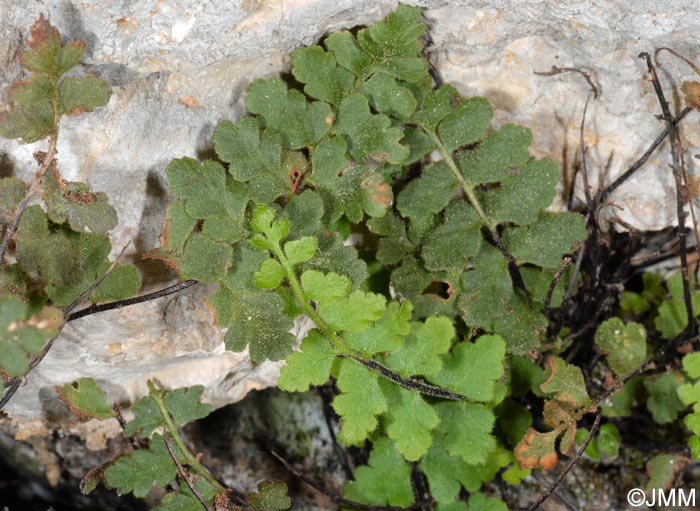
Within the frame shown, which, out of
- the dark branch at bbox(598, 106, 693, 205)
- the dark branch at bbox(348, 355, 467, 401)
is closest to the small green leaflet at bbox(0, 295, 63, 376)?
the dark branch at bbox(348, 355, 467, 401)

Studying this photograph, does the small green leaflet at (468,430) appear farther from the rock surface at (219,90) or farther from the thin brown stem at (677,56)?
the thin brown stem at (677,56)

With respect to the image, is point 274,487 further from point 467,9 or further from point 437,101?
point 467,9

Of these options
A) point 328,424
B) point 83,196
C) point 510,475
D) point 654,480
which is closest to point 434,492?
point 510,475

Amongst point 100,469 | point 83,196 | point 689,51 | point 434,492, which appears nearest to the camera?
point 83,196

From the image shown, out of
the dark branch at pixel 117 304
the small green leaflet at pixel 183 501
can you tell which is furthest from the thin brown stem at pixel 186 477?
the dark branch at pixel 117 304

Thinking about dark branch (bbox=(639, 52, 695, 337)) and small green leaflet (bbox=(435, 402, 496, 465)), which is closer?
dark branch (bbox=(639, 52, 695, 337))

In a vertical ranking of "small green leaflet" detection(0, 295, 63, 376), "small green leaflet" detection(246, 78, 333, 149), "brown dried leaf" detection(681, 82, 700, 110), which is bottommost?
"brown dried leaf" detection(681, 82, 700, 110)

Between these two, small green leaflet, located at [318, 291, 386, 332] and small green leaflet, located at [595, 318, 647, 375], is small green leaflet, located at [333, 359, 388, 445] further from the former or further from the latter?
small green leaflet, located at [595, 318, 647, 375]
